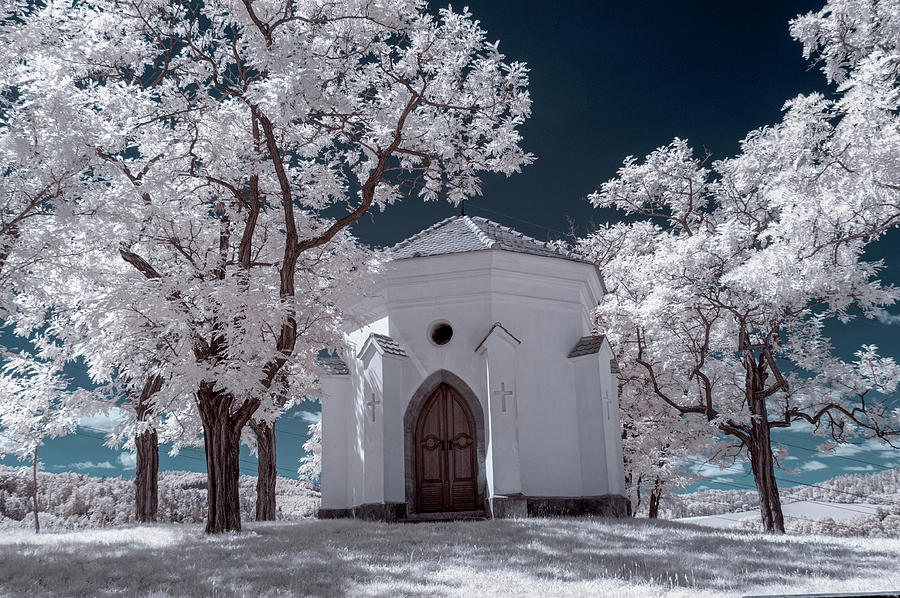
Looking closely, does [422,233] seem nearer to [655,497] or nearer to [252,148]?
[252,148]

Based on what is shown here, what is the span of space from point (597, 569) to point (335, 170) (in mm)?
11726

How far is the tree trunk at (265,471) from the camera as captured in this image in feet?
74.1

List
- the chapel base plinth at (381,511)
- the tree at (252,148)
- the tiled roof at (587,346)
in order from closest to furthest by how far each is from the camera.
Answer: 1. the tree at (252,148)
2. the chapel base plinth at (381,511)
3. the tiled roof at (587,346)

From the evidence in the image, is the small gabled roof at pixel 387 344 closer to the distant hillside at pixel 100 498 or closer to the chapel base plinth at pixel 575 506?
the chapel base plinth at pixel 575 506

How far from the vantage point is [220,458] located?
48.1 ft

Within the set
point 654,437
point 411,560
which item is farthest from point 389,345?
point 654,437

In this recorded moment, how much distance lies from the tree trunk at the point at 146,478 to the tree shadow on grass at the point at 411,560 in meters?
5.44

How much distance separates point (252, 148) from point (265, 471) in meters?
12.0

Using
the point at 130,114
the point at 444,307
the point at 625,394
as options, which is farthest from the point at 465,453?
the point at 130,114

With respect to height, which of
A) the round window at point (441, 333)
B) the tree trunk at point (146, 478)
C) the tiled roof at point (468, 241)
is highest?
the tiled roof at point (468, 241)

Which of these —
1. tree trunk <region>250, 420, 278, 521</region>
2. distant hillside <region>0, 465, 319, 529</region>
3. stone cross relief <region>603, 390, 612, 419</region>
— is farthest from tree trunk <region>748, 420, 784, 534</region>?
distant hillside <region>0, 465, 319, 529</region>

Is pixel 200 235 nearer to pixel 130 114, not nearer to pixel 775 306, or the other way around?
pixel 130 114

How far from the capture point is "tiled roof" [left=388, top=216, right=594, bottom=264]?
1934 centimetres

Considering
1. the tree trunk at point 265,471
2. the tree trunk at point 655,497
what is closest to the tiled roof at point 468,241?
the tree trunk at point 265,471
